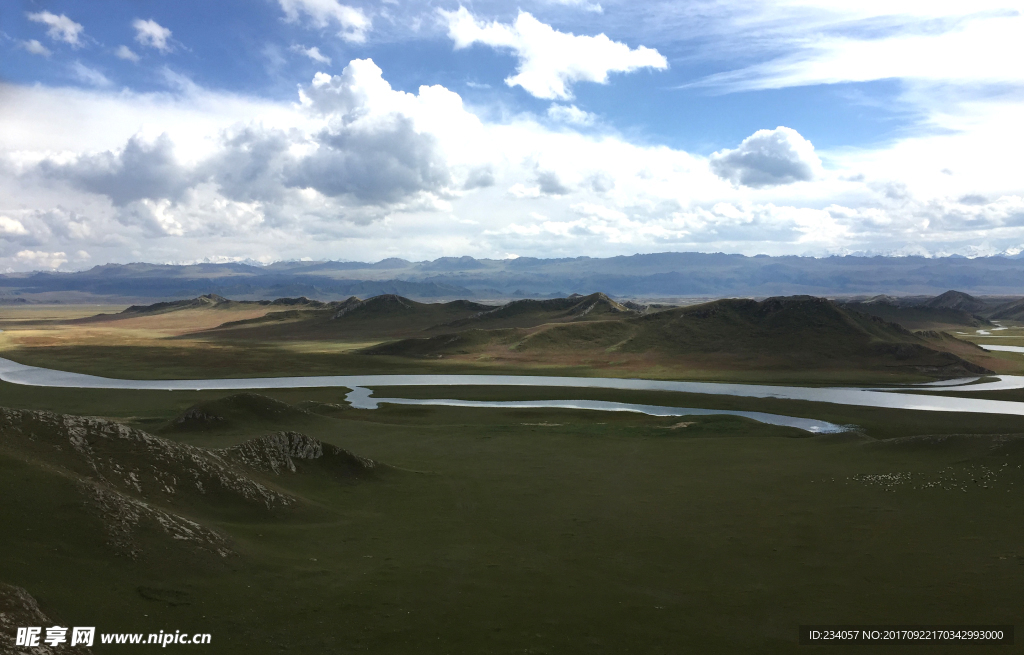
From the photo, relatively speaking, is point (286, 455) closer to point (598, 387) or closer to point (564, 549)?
point (564, 549)

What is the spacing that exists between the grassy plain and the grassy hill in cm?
9100

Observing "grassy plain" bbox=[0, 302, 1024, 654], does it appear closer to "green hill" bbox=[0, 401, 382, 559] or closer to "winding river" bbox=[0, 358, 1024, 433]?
"green hill" bbox=[0, 401, 382, 559]

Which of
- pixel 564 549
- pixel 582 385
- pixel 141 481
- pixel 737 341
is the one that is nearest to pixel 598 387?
pixel 582 385

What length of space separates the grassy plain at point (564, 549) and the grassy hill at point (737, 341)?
90997mm

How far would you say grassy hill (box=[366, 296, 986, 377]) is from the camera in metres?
148

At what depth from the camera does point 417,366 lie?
152875 millimetres

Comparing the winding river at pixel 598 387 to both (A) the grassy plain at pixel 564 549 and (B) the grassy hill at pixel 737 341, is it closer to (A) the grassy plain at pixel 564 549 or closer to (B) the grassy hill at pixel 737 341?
(B) the grassy hill at pixel 737 341

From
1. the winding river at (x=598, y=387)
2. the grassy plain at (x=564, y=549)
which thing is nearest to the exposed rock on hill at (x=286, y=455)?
the grassy plain at (x=564, y=549)

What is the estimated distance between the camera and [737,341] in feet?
559

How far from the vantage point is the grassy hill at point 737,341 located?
148 metres

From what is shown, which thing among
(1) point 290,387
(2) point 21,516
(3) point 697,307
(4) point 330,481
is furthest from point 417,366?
(2) point 21,516

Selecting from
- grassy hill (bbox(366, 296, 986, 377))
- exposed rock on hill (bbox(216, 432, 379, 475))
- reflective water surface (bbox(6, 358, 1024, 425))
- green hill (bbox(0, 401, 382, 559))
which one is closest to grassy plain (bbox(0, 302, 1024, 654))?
green hill (bbox(0, 401, 382, 559))

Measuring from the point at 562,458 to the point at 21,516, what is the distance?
43.9m

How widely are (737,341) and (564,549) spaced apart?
147 meters
